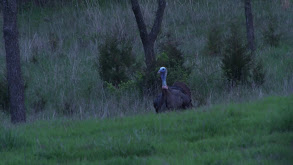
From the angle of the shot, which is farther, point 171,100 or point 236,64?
point 236,64

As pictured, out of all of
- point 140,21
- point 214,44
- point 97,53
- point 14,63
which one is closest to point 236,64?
point 140,21

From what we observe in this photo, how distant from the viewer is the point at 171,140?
7.10 metres

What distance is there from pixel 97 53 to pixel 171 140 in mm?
12088

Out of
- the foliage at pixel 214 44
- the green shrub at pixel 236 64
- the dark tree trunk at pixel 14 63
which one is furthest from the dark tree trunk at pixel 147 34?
the foliage at pixel 214 44

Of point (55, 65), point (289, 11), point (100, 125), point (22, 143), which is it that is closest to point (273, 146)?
point (100, 125)

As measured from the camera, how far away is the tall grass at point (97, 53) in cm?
1251

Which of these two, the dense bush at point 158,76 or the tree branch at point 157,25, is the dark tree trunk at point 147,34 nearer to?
the tree branch at point 157,25

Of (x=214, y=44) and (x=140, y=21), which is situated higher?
(x=140, y=21)

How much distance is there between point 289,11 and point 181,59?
1089 centimetres

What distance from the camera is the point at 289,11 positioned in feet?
74.9

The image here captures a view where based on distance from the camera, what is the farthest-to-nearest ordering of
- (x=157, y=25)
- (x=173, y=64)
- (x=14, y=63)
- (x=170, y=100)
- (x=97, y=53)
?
(x=97, y=53), (x=157, y=25), (x=173, y=64), (x=14, y=63), (x=170, y=100)

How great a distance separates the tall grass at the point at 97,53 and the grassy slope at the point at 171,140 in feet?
8.18

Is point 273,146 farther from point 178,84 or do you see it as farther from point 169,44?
point 169,44

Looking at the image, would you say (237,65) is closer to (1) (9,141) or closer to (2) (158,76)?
(2) (158,76)
